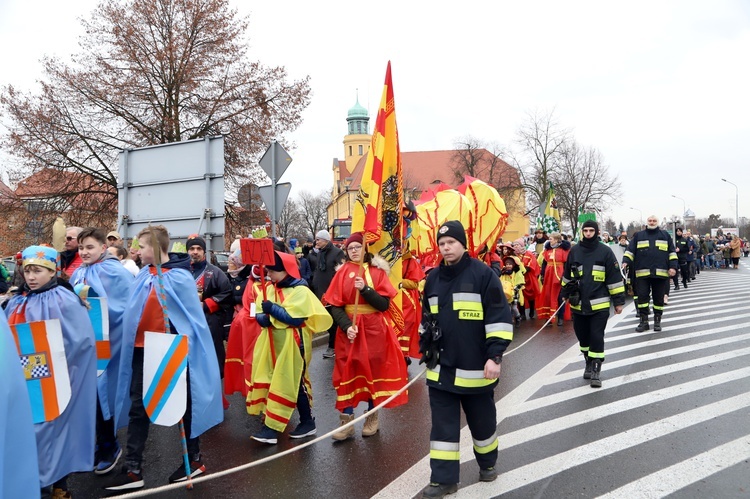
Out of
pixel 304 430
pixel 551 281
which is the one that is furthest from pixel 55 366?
pixel 551 281

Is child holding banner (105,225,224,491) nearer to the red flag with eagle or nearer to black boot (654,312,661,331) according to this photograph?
the red flag with eagle

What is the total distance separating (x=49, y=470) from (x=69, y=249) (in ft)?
8.91

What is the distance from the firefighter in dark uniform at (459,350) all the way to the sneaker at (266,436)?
71.0 inches

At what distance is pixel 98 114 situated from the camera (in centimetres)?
2072

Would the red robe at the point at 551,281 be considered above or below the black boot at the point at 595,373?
above

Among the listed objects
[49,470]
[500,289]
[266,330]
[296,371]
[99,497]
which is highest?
[500,289]

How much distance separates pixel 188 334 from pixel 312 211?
3714 inches

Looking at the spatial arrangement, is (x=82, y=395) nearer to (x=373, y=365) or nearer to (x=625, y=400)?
(x=373, y=365)

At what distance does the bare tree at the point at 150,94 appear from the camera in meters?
20.0

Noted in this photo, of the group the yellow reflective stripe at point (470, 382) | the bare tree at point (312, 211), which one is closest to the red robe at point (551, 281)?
the yellow reflective stripe at point (470, 382)

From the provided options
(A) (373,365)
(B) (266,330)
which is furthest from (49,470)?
(A) (373,365)

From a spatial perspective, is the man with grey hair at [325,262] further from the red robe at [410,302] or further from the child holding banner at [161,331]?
the child holding banner at [161,331]

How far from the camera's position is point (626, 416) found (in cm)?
591

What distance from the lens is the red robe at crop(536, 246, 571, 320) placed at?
42.8 ft
